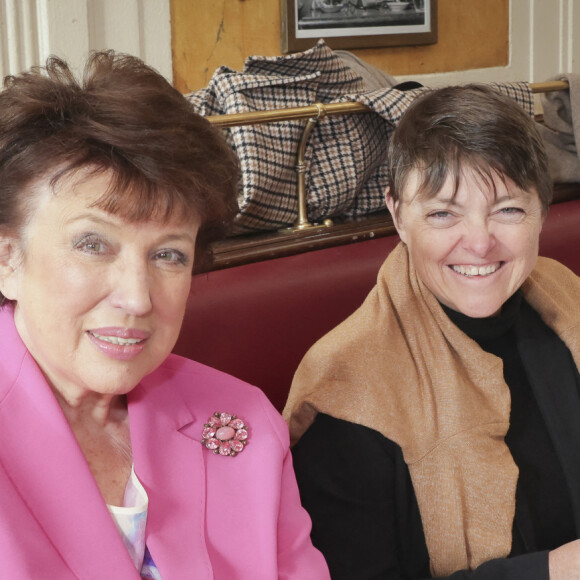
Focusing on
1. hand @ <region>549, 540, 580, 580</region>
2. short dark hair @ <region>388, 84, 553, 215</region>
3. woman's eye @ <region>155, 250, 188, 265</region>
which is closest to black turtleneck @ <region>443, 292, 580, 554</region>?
hand @ <region>549, 540, 580, 580</region>

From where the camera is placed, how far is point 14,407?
1117 millimetres

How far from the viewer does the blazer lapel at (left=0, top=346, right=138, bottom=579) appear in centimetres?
108

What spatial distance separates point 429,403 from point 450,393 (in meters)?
0.04

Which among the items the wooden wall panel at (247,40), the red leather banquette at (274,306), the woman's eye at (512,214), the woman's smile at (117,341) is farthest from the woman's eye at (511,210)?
the wooden wall panel at (247,40)

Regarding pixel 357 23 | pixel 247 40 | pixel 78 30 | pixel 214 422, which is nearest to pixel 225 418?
pixel 214 422

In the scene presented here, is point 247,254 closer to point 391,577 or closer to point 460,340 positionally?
point 460,340

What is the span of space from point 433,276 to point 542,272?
0.34 metres

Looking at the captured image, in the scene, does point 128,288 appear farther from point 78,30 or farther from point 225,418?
point 78,30

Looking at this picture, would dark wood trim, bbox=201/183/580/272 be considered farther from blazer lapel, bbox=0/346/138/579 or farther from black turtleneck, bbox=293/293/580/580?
blazer lapel, bbox=0/346/138/579

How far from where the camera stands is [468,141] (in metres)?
1.56

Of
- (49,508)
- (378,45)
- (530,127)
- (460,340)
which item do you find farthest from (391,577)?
(378,45)

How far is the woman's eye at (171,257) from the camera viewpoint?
118cm

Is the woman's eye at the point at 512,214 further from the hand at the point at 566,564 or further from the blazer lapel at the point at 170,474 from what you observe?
the blazer lapel at the point at 170,474

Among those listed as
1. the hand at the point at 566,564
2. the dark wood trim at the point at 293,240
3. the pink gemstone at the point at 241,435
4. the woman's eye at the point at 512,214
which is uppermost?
the woman's eye at the point at 512,214
